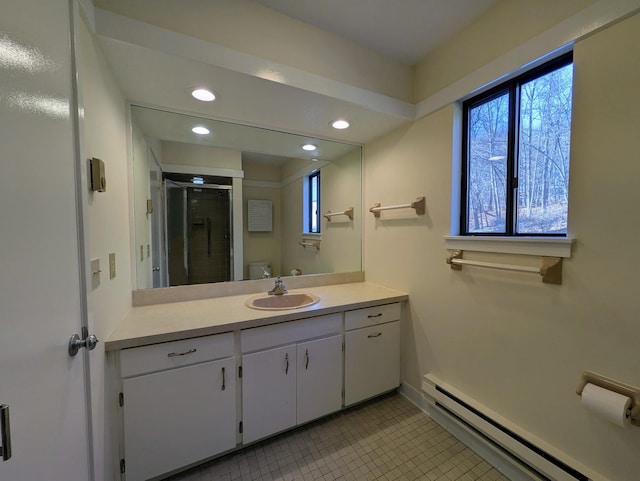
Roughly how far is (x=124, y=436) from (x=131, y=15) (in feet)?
6.42

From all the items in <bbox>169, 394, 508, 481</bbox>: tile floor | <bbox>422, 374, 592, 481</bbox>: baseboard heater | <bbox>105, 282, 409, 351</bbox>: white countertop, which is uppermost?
<bbox>105, 282, 409, 351</bbox>: white countertop

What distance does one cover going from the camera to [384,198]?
2.32m

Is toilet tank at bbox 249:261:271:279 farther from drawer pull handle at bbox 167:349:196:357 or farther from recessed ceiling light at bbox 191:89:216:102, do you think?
recessed ceiling light at bbox 191:89:216:102

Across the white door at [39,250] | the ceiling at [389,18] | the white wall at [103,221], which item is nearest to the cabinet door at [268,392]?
the white wall at [103,221]

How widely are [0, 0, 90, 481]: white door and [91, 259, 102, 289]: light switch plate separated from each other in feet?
0.58

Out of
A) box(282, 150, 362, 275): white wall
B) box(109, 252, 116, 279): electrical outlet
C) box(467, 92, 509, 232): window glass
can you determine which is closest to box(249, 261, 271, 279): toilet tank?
box(282, 150, 362, 275): white wall

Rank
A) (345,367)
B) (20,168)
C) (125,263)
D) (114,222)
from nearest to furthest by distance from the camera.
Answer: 1. (20,168)
2. (114,222)
3. (125,263)
4. (345,367)

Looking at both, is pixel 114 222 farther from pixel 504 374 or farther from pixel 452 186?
pixel 504 374

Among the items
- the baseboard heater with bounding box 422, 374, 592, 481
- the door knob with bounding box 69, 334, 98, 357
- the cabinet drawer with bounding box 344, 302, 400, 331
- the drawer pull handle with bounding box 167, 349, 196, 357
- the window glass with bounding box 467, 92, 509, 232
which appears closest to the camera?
the door knob with bounding box 69, 334, 98, 357

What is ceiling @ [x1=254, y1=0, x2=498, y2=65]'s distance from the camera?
1.46 metres

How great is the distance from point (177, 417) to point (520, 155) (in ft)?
7.55

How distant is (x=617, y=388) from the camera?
1.08 m

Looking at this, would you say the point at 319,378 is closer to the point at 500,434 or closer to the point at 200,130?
the point at 500,434

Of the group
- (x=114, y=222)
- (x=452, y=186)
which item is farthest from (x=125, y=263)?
(x=452, y=186)
